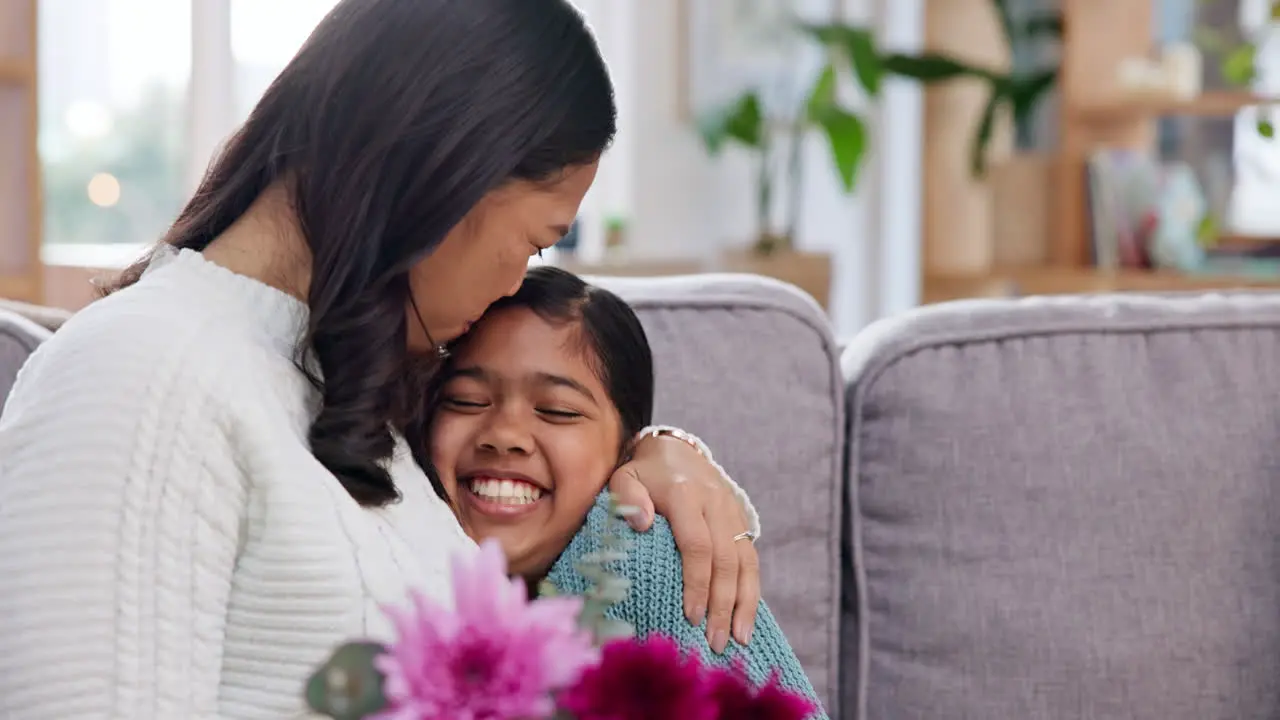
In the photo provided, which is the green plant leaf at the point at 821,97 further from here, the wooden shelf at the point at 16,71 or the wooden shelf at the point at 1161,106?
the wooden shelf at the point at 16,71

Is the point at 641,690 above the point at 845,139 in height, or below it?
below

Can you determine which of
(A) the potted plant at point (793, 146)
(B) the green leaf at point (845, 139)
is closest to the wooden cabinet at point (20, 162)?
(A) the potted plant at point (793, 146)

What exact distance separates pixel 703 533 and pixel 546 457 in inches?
5.7

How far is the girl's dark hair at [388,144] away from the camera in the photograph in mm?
951

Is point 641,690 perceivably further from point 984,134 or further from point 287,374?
point 984,134

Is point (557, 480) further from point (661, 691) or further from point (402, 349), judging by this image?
point (661, 691)

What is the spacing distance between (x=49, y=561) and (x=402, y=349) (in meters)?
0.27

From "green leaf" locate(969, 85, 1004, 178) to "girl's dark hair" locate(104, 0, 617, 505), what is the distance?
352 cm

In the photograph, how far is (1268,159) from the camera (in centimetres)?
463

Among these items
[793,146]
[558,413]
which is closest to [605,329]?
[558,413]

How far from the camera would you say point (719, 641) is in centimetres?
116

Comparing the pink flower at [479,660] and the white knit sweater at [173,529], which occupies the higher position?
the white knit sweater at [173,529]

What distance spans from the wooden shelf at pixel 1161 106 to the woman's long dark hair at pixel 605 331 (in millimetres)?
3237

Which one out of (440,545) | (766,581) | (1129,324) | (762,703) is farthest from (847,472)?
(762,703)
